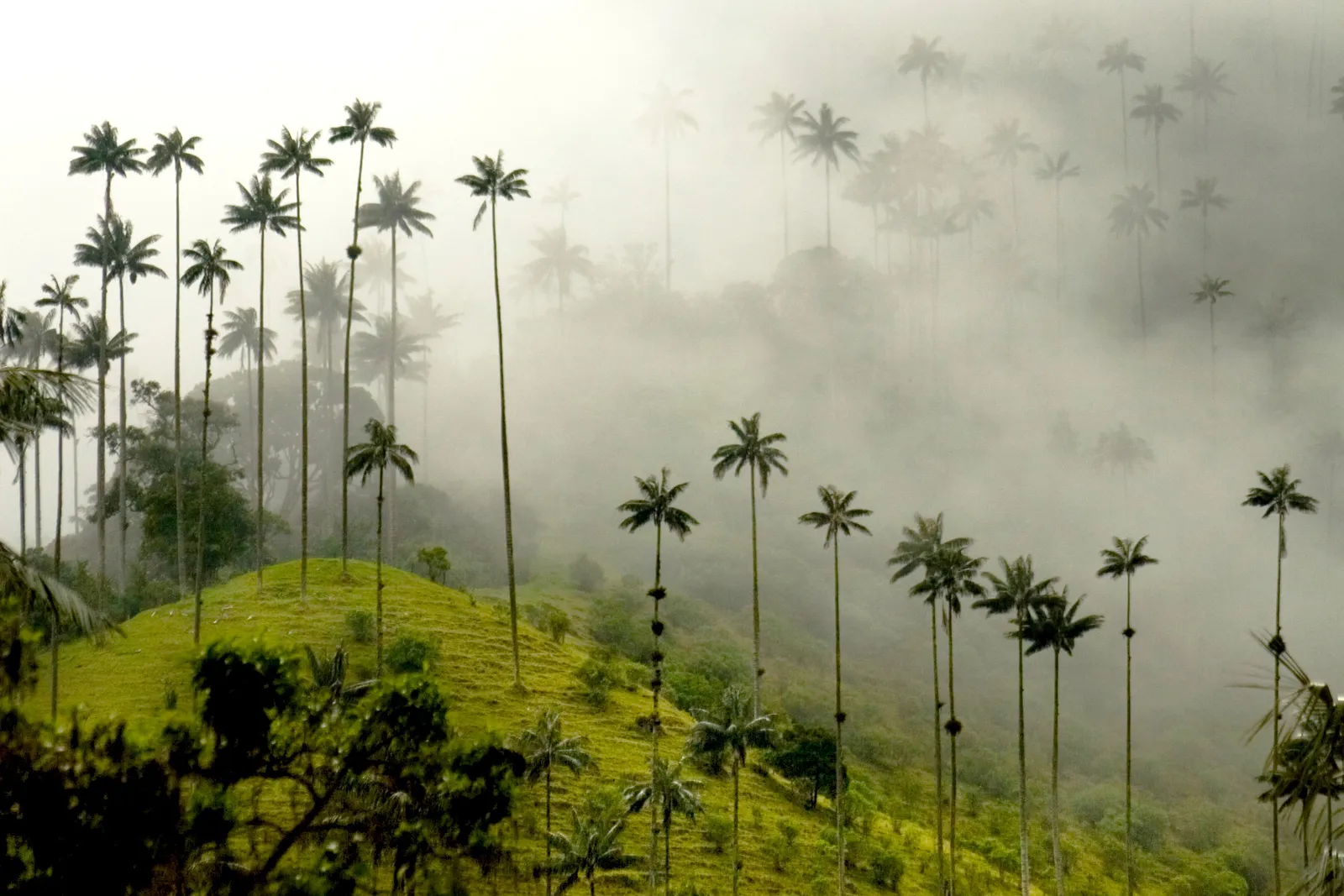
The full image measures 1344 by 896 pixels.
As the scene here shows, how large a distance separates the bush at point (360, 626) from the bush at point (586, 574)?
160ft

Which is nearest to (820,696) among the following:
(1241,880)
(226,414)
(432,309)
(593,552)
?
(1241,880)

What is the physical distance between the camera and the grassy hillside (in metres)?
52.7

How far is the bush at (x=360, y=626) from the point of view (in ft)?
203

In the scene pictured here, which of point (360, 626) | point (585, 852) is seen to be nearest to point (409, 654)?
point (360, 626)

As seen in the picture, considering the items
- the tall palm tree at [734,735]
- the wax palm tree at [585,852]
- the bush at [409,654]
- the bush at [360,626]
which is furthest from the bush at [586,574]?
the wax palm tree at [585,852]

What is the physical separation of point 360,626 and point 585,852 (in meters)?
27.2

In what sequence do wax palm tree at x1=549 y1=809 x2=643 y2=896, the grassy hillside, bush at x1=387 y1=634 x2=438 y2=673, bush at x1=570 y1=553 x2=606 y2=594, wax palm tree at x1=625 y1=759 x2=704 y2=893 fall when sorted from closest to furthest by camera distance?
1. wax palm tree at x1=549 y1=809 x2=643 y2=896
2. wax palm tree at x1=625 y1=759 x2=704 y2=893
3. the grassy hillside
4. bush at x1=387 y1=634 x2=438 y2=673
5. bush at x1=570 y1=553 x2=606 y2=594

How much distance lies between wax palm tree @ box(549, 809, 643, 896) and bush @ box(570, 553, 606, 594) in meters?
65.9

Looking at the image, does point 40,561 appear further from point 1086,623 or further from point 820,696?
point 1086,623

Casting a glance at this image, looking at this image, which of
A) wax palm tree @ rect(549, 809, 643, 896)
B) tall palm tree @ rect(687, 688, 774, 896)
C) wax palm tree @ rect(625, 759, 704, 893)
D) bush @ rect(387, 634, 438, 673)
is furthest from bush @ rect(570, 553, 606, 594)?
wax palm tree @ rect(549, 809, 643, 896)

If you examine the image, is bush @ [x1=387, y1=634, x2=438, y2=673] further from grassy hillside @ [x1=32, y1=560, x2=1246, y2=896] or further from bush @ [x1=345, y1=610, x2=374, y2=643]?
bush @ [x1=345, y1=610, x2=374, y2=643]

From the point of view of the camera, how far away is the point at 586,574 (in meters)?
114

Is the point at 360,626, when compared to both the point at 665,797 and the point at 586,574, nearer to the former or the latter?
the point at 665,797

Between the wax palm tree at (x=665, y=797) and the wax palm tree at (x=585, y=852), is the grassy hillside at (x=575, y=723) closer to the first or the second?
the wax palm tree at (x=585, y=852)
